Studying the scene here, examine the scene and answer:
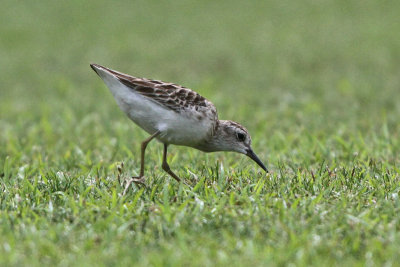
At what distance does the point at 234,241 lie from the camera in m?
4.73

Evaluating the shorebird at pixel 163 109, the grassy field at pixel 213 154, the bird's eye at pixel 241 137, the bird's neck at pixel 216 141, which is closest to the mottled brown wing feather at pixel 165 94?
the shorebird at pixel 163 109

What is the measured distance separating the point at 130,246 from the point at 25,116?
6.57m

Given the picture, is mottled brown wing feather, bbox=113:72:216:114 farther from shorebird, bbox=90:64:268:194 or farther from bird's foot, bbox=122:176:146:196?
bird's foot, bbox=122:176:146:196

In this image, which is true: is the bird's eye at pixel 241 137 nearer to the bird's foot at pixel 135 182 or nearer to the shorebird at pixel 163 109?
the shorebird at pixel 163 109

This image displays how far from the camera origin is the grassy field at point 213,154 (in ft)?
15.6

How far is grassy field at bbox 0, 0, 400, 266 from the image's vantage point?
187 inches

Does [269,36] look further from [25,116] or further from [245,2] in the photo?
[25,116]

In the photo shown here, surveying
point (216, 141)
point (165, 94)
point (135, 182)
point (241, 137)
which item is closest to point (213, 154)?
point (241, 137)

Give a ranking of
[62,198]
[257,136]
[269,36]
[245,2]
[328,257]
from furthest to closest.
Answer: [245,2]
[269,36]
[257,136]
[62,198]
[328,257]

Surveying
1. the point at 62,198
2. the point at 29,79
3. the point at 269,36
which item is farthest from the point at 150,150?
the point at 269,36

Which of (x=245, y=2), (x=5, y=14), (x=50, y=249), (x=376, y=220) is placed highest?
(x=245, y=2)

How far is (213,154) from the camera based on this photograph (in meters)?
8.38

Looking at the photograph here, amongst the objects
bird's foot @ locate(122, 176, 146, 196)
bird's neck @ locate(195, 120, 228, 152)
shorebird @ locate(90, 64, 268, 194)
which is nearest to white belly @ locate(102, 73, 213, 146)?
shorebird @ locate(90, 64, 268, 194)

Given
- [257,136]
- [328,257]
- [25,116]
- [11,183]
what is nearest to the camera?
[328,257]
